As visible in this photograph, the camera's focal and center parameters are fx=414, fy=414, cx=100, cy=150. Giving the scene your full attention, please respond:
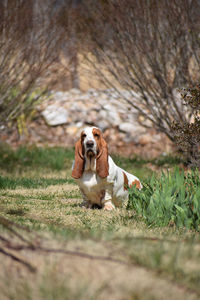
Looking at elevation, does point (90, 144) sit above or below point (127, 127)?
below

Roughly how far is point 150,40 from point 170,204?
4.75 metres

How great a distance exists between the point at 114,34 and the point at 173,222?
504 centimetres

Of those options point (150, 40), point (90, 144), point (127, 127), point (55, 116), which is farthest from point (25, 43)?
point (90, 144)

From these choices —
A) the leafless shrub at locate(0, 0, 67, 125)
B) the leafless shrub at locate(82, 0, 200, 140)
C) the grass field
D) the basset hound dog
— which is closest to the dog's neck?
the basset hound dog

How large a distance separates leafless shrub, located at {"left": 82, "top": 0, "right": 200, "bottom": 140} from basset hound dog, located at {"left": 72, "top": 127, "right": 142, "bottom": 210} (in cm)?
337

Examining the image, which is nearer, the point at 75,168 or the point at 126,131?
the point at 75,168

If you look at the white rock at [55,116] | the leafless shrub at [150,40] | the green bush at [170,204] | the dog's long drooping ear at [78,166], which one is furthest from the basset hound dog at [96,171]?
the white rock at [55,116]

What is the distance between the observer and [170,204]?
3.75 meters

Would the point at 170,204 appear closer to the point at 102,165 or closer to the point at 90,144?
the point at 102,165

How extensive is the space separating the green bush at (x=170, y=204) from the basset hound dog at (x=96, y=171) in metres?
0.27

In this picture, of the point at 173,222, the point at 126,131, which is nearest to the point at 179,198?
the point at 173,222

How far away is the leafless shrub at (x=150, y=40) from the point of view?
7633mm

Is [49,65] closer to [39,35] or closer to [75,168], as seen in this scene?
[39,35]

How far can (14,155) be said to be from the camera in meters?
9.45
